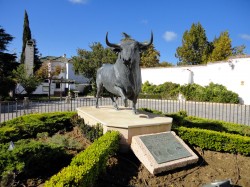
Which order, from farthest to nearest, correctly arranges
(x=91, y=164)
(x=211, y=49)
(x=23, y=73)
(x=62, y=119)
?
(x=211, y=49) → (x=23, y=73) → (x=62, y=119) → (x=91, y=164)

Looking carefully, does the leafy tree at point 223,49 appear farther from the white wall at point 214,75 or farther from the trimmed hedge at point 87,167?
the trimmed hedge at point 87,167

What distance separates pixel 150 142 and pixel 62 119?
416 centimetres

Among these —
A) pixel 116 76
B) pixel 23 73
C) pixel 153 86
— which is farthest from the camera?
pixel 153 86

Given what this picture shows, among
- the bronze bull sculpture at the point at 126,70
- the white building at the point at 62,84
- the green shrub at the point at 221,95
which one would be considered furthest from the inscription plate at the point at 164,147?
the white building at the point at 62,84

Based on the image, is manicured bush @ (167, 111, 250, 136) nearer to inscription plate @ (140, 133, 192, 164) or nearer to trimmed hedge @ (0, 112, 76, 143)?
inscription plate @ (140, 133, 192, 164)

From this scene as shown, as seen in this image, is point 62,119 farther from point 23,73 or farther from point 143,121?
point 23,73

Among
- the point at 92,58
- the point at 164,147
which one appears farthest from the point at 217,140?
the point at 92,58

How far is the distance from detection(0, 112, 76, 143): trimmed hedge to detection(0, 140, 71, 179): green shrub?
1689mm


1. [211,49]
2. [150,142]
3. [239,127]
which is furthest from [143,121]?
[211,49]

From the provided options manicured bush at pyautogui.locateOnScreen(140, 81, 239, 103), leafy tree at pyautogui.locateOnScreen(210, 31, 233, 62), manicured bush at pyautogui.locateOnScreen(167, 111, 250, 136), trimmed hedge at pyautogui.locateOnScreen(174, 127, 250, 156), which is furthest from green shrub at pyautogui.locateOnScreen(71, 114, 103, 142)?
leafy tree at pyautogui.locateOnScreen(210, 31, 233, 62)

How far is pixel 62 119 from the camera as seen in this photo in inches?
326

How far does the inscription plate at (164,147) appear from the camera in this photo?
16.7 feet

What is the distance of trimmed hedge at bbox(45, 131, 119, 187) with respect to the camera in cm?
310

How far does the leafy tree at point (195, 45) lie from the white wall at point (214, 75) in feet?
46.9
